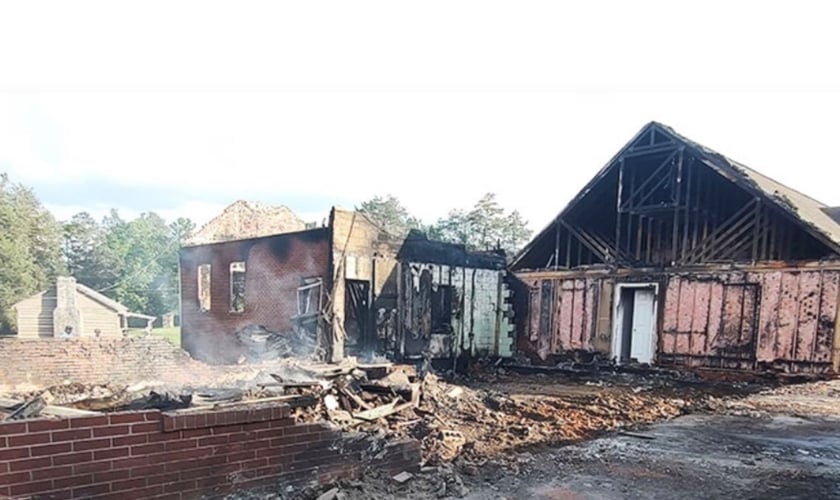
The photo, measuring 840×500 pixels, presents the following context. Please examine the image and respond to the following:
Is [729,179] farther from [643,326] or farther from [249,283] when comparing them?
[249,283]

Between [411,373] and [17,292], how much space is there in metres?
30.0

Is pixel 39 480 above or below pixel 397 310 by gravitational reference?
above

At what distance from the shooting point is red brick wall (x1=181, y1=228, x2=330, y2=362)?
1496 centimetres

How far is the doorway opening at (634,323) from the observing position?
47.2 feet

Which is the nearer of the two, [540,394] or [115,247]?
[540,394]

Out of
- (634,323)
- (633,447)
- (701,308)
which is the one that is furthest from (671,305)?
(633,447)

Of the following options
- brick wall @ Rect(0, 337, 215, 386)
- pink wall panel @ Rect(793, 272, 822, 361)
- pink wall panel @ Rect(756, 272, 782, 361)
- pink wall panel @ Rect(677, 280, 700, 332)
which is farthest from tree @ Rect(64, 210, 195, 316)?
pink wall panel @ Rect(793, 272, 822, 361)

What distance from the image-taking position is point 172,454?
373cm

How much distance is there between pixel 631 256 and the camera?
15070 mm

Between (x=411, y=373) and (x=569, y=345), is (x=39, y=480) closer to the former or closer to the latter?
(x=411, y=373)

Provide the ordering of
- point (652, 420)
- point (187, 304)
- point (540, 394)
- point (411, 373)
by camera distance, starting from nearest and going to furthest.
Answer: point (652, 420), point (411, 373), point (540, 394), point (187, 304)

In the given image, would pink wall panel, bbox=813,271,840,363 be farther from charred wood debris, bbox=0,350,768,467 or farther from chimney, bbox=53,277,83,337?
chimney, bbox=53,277,83,337

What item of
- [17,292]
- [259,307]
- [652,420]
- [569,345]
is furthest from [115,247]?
[652,420]

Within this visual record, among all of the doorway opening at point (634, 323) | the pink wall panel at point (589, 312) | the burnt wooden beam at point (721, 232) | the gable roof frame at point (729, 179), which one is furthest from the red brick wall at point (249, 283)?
the burnt wooden beam at point (721, 232)
